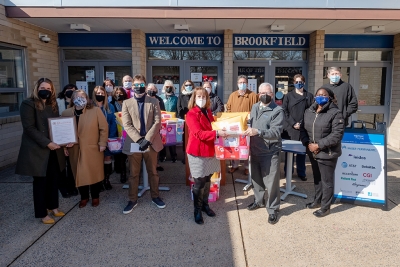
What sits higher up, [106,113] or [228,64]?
[228,64]

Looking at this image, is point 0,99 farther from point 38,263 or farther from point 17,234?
point 38,263

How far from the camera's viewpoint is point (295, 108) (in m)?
5.16

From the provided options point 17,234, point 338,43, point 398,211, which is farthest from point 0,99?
point 338,43

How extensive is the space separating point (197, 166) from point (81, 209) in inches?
73.1

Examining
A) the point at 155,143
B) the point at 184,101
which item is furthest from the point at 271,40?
the point at 155,143

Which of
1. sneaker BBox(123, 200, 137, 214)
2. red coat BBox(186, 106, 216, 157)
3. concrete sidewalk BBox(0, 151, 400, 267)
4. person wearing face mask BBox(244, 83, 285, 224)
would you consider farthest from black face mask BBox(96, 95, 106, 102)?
person wearing face mask BBox(244, 83, 285, 224)

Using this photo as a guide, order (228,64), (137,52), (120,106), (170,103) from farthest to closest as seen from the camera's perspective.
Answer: (228,64)
(137,52)
(170,103)
(120,106)

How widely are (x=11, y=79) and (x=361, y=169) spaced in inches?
278

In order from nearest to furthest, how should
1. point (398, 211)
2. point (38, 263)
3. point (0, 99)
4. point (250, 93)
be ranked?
1. point (38, 263)
2. point (398, 211)
3. point (250, 93)
4. point (0, 99)

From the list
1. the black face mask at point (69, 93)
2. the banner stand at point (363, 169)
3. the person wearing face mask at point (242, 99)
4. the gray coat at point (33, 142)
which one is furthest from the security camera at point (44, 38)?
the banner stand at point (363, 169)

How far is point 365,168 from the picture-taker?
426 cm

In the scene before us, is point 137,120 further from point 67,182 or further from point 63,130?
point 67,182

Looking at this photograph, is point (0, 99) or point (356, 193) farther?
point (0, 99)

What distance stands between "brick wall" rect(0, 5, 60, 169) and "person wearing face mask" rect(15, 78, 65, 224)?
3.21 m
